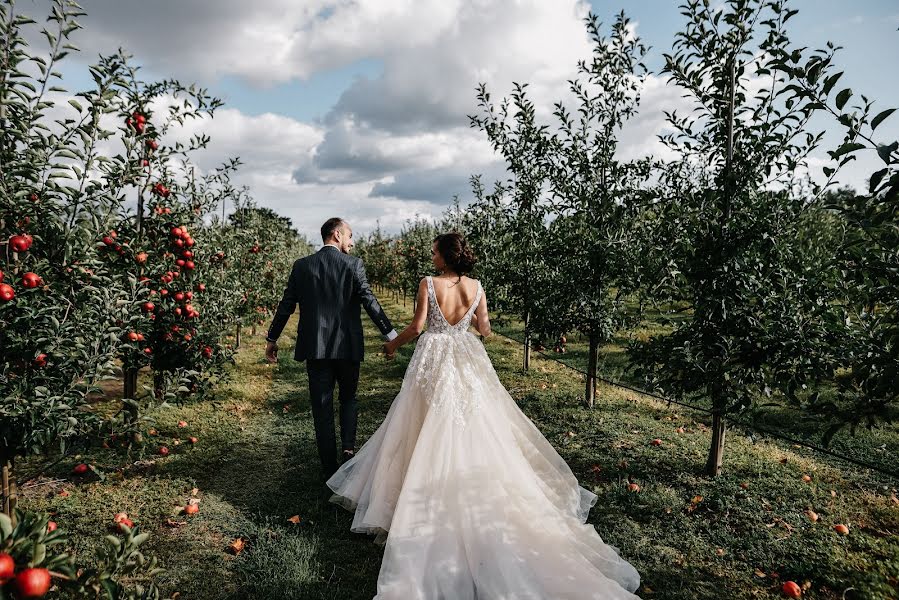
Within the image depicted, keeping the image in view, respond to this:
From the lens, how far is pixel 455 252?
442cm

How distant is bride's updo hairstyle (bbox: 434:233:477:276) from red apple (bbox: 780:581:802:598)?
3247 millimetres

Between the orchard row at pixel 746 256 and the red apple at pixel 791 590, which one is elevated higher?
the orchard row at pixel 746 256

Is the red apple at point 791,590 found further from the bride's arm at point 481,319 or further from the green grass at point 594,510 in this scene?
the bride's arm at point 481,319

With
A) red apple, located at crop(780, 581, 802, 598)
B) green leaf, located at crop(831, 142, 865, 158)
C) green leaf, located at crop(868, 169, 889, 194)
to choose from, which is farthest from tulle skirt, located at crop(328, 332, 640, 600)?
green leaf, located at crop(831, 142, 865, 158)

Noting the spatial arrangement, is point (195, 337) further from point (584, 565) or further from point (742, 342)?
point (742, 342)

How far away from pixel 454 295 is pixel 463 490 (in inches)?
64.8

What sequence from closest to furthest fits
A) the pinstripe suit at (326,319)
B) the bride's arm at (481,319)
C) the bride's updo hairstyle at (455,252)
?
the bride's updo hairstyle at (455,252) → the bride's arm at (481,319) → the pinstripe suit at (326,319)

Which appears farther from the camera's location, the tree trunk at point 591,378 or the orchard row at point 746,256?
the tree trunk at point 591,378

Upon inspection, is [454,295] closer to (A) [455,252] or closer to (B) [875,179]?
(A) [455,252]

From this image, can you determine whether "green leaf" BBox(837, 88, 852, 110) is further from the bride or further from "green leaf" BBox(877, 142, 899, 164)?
the bride

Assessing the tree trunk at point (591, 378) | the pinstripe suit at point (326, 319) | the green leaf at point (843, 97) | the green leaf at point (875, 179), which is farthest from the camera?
the tree trunk at point (591, 378)

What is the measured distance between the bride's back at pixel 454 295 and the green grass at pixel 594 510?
2036 millimetres

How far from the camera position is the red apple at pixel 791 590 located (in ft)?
11.3

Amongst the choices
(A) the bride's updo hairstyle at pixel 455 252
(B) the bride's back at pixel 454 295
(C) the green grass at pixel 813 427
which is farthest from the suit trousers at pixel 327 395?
(C) the green grass at pixel 813 427
